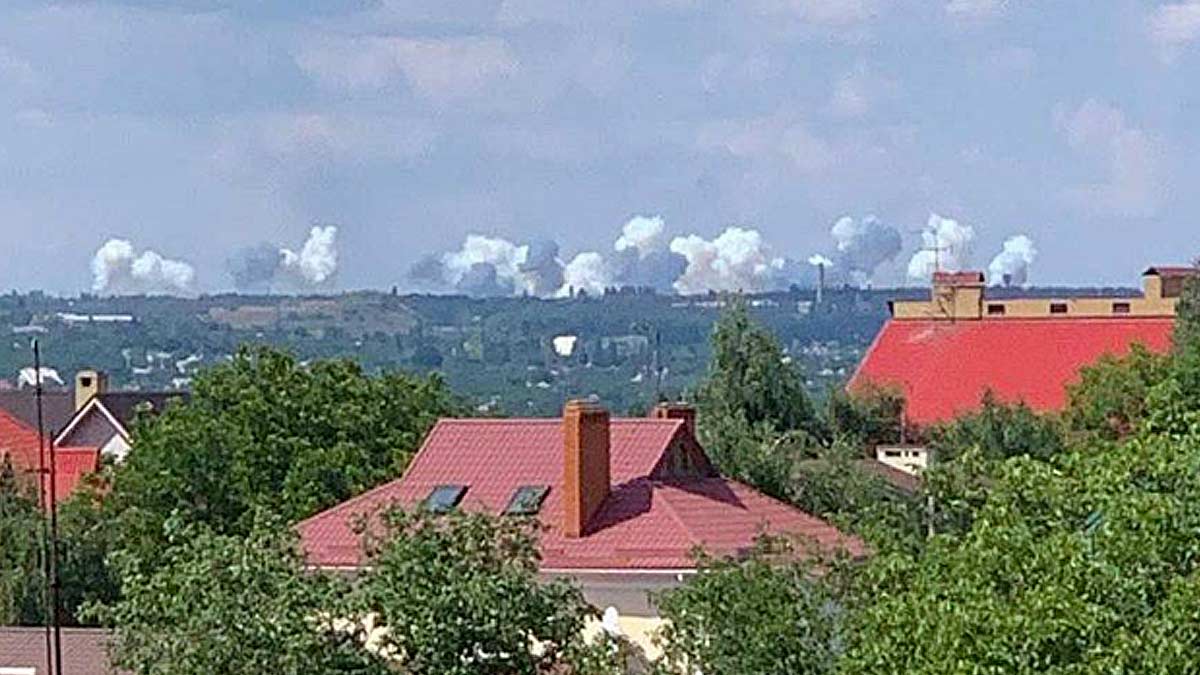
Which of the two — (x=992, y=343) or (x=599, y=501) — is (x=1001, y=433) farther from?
(x=599, y=501)

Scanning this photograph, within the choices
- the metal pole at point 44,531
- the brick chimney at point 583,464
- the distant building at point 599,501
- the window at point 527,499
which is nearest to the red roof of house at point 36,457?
the metal pole at point 44,531

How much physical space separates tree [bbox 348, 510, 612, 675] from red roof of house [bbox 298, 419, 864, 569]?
511cm

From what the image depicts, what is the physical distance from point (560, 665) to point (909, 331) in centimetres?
6226

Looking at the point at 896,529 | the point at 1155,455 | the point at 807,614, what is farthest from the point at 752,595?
the point at 1155,455

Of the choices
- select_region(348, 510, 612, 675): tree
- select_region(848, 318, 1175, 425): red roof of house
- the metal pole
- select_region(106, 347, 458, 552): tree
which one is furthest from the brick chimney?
select_region(848, 318, 1175, 425): red roof of house

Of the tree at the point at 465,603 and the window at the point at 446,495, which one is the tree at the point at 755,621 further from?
the window at the point at 446,495

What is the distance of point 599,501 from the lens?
134 feet

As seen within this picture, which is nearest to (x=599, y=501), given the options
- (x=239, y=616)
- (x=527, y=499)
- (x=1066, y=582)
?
(x=527, y=499)

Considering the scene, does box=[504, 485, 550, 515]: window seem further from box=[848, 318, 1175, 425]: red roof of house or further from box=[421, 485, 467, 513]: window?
box=[848, 318, 1175, 425]: red roof of house

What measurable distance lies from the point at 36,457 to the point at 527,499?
128 feet

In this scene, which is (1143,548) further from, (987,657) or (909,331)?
(909,331)

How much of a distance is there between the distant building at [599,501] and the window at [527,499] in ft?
0.09

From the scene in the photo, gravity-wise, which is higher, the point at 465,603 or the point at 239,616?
the point at 465,603

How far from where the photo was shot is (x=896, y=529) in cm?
3572
